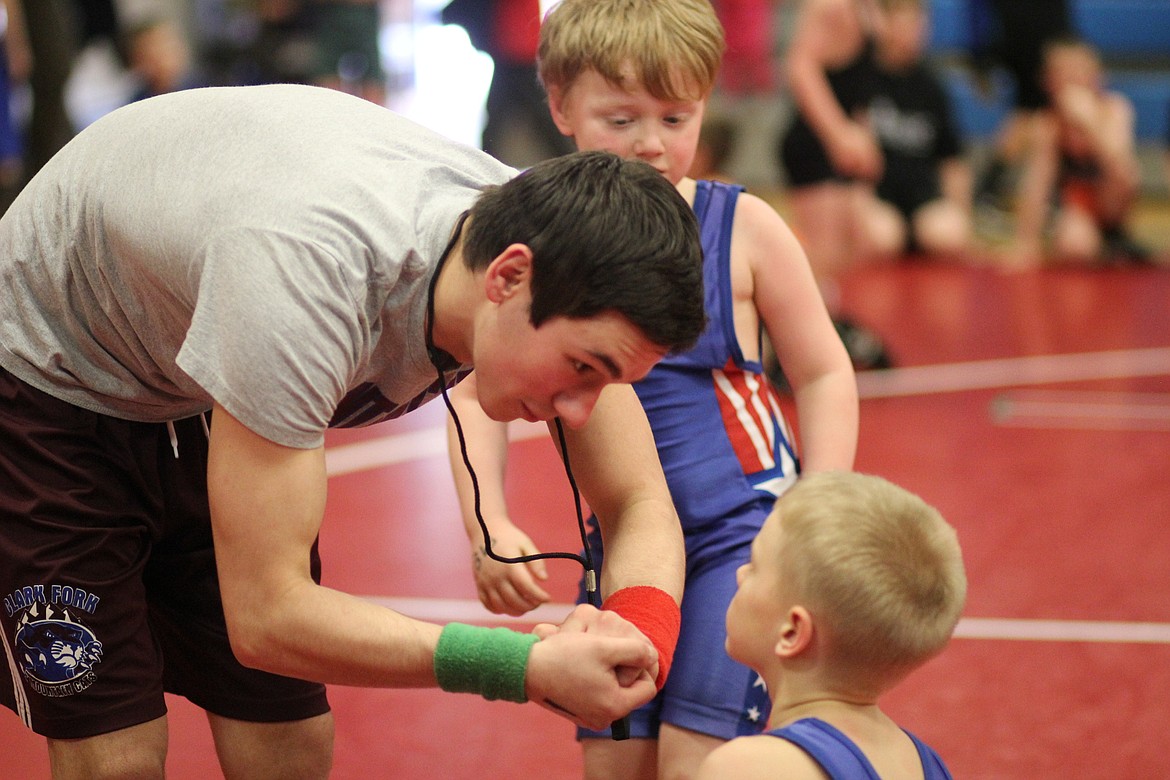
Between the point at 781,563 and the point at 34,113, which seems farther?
the point at 34,113

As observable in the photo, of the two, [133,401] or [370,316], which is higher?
[370,316]

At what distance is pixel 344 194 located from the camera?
1904 mm

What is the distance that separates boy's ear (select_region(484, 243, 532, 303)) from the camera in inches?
74.4

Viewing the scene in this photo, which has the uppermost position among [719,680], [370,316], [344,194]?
[344,194]

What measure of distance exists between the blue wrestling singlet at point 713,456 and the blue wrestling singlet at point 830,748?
565mm

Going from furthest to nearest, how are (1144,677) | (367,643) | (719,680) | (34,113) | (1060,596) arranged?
(34,113), (1060,596), (1144,677), (719,680), (367,643)

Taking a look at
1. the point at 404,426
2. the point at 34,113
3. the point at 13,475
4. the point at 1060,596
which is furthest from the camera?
the point at 34,113

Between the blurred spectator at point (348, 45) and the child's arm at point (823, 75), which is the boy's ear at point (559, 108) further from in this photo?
the blurred spectator at point (348, 45)

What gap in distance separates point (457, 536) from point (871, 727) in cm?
281

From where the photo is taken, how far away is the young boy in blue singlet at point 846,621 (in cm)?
185

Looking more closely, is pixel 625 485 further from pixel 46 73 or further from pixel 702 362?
pixel 46 73

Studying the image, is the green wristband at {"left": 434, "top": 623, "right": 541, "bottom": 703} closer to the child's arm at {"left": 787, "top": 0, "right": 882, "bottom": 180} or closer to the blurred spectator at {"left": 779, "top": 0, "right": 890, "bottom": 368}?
the blurred spectator at {"left": 779, "top": 0, "right": 890, "bottom": 368}

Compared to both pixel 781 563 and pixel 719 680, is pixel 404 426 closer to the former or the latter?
pixel 719 680

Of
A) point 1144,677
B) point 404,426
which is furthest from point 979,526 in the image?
point 404,426
